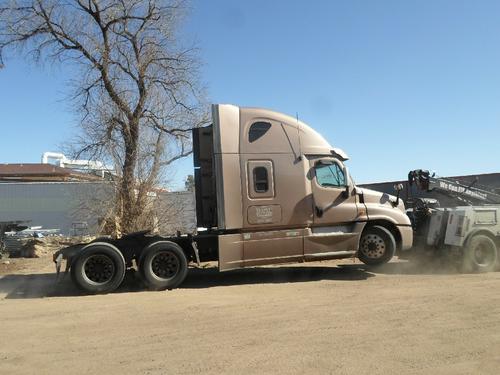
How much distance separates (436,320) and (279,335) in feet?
7.45

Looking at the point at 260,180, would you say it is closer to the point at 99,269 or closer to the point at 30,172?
the point at 99,269

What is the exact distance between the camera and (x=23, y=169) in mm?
64688

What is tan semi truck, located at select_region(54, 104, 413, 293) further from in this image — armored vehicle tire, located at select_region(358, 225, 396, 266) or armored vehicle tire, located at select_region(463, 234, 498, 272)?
armored vehicle tire, located at select_region(463, 234, 498, 272)

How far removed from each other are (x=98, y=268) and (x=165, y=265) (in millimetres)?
1345

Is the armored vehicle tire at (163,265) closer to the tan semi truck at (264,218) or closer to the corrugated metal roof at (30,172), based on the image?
the tan semi truck at (264,218)

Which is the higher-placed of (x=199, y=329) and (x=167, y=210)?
(x=167, y=210)

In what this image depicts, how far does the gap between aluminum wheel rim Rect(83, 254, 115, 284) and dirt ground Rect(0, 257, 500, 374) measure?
1.43 ft

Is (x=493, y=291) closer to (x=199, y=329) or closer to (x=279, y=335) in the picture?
(x=279, y=335)

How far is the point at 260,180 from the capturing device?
35.5 feet

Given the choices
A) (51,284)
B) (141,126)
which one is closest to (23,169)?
(141,126)

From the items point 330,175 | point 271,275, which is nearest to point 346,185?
point 330,175

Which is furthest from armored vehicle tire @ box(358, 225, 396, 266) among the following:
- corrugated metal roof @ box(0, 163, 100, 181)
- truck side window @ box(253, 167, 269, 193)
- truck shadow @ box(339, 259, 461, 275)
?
corrugated metal roof @ box(0, 163, 100, 181)

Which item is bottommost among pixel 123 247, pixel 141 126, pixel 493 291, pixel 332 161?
pixel 493 291

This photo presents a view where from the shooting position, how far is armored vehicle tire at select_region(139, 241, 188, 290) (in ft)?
34.0
